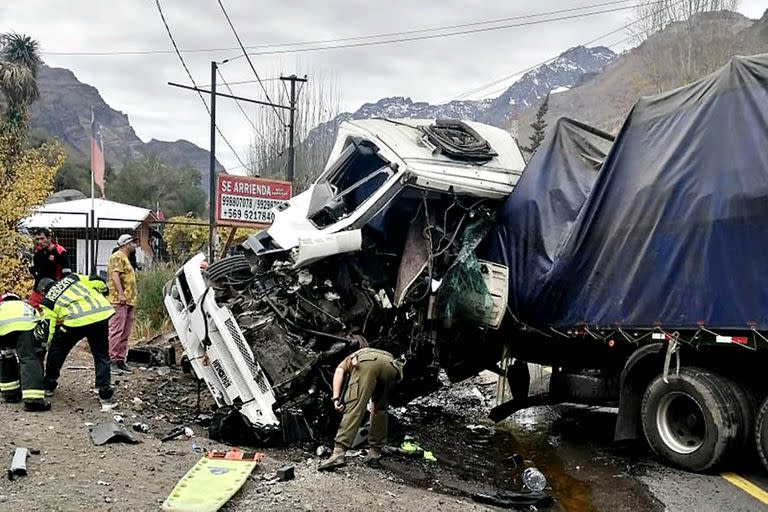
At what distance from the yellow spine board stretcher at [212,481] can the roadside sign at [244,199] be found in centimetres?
911

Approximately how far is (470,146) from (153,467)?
4096mm

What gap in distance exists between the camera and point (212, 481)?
4.34 m

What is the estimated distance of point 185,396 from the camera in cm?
727

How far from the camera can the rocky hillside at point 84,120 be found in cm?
11875

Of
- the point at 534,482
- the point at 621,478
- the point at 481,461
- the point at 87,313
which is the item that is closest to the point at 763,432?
the point at 621,478

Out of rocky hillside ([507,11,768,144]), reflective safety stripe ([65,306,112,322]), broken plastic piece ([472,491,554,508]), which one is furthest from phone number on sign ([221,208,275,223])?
rocky hillside ([507,11,768,144])

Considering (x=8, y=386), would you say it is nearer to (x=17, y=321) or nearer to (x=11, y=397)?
(x=11, y=397)

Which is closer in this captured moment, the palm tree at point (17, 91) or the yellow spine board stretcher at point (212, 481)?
the yellow spine board stretcher at point (212, 481)

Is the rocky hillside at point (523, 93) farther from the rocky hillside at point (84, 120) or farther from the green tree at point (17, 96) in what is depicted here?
the green tree at point (17, 96)

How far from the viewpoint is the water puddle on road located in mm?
5176

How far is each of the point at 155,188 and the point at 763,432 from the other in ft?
142

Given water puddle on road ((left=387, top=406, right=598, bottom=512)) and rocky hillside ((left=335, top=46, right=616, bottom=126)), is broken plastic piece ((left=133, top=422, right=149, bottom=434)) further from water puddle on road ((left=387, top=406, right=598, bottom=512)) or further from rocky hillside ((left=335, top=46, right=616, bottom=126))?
rocky hillside ((left=335, top=46, right=616, bottom=126))

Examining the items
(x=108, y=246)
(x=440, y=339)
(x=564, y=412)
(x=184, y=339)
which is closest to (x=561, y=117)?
(x=440, y=339)

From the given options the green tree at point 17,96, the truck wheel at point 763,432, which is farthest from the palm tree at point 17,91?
the truck wheel at point 763,432
